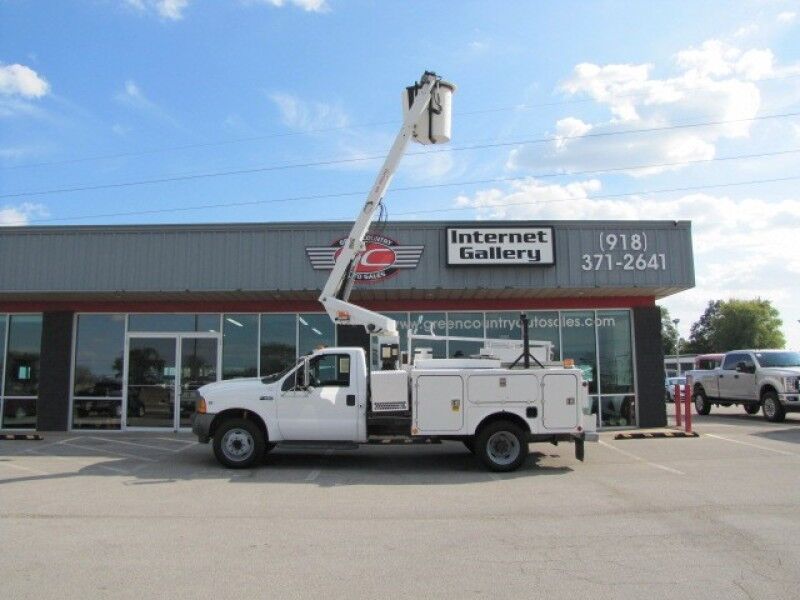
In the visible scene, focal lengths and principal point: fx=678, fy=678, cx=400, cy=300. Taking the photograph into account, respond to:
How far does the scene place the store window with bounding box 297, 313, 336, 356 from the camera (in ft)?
59.3

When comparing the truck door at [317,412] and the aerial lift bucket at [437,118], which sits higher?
the aerial lift bucket at [437,118]

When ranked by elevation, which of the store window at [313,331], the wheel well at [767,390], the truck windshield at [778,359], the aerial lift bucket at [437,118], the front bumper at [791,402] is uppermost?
the aerial lift bucket at [437,118]

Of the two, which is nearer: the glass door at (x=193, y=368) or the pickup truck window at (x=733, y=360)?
the glass door at (x=193, y=368)

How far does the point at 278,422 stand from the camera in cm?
1159

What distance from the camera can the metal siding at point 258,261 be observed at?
16609 millimetres

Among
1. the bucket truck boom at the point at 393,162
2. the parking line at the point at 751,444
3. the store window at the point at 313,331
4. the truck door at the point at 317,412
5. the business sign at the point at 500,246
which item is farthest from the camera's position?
the store window at the point at 313,331

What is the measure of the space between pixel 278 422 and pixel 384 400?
6.09ft

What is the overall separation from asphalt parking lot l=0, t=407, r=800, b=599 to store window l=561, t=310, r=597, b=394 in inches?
192

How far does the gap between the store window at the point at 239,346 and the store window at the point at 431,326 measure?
4.22 metres

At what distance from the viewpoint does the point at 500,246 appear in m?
16.7

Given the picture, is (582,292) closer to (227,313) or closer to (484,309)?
(484,309)

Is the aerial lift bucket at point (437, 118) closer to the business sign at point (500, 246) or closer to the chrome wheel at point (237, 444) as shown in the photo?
the business sign at point (500, 246)

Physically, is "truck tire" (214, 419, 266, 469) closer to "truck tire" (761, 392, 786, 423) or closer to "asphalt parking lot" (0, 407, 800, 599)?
"asphalt parking lot" (0, 407, 800, 599)

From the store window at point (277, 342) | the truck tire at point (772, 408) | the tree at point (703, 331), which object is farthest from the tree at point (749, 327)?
the store window at point (277, 342)
